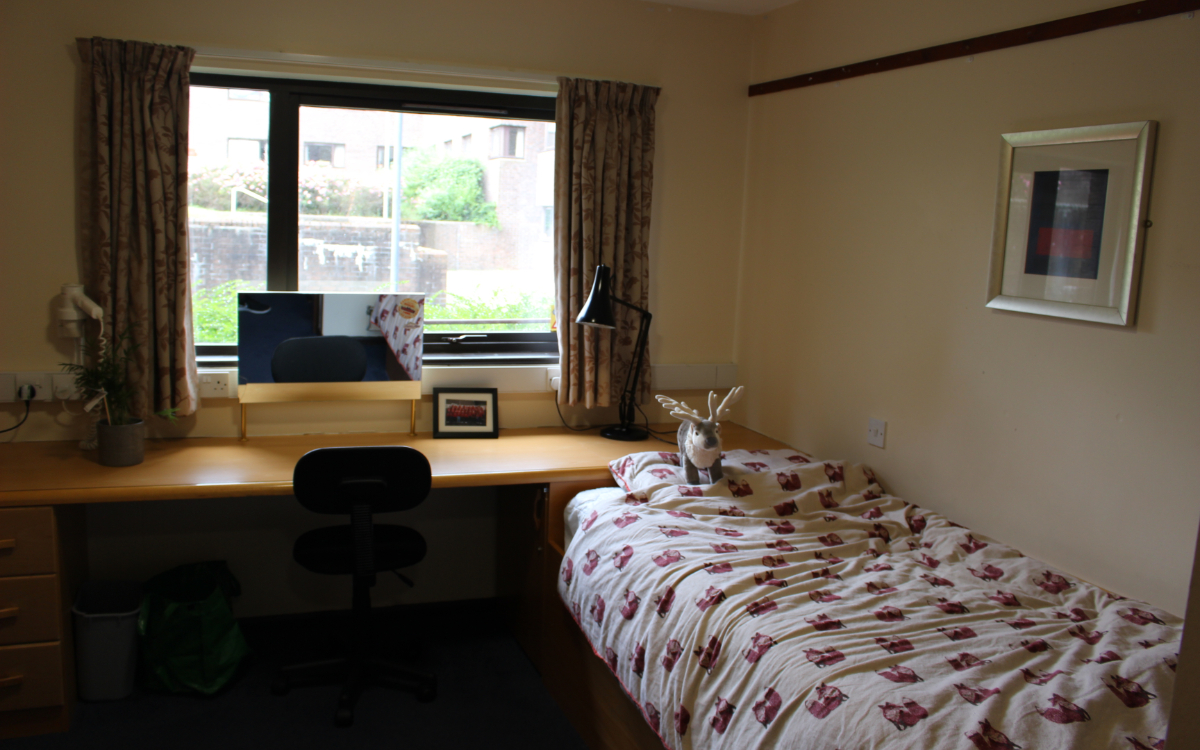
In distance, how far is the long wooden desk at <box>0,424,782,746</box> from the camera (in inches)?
92.1

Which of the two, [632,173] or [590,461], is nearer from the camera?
[590,461]

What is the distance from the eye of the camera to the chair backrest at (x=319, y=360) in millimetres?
2941

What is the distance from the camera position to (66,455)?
8.71 ft

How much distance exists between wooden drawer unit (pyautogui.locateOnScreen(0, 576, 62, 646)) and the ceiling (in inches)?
113

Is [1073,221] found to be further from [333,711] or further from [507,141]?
[333,711]

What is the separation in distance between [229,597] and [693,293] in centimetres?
212

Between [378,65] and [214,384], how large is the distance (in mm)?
1262

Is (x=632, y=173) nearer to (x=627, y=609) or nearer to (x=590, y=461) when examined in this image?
(x=590, y=461)

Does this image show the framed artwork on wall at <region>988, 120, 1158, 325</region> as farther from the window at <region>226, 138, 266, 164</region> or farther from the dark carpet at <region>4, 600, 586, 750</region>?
the window at <region>226, 138, 266, 164</region>

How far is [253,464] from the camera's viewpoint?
2.65m

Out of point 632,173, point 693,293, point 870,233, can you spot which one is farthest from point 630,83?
point 870,233

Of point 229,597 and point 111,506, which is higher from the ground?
point 111,506

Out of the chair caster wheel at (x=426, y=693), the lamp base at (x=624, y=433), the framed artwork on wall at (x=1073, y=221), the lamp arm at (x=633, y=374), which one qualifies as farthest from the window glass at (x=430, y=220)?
the framed artwork on wall at (x=1073, y=221)

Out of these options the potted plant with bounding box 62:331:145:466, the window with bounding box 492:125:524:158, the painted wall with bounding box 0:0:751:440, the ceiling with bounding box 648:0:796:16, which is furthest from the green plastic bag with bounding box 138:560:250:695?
the ceiling with bounding box 648:0:796:16
